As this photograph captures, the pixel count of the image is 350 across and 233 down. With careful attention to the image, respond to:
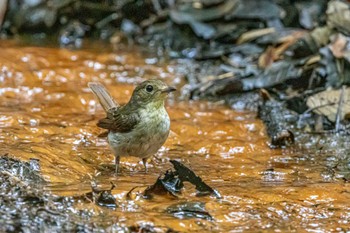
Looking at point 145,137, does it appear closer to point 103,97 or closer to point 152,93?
point 152,93

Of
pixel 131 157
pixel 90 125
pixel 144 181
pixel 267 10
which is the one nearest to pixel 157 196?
pixel 144 181

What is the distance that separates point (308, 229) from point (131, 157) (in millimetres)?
2273

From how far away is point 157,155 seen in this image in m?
5.90

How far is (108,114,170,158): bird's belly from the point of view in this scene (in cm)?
530

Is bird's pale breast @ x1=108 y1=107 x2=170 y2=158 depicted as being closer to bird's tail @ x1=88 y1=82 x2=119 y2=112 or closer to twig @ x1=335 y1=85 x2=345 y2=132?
bird's tail @ x1=88 y1=82 x2=119 y2=112

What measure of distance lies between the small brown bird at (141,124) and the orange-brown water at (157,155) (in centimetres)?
18

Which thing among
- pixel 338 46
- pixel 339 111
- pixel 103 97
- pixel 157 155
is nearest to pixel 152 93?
pixel 157 155

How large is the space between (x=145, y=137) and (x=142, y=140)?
32mm

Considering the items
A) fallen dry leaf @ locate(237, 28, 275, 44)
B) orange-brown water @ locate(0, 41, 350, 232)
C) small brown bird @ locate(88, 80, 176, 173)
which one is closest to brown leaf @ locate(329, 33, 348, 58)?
orange-brown water @ locate(0, 41, 350, 232)

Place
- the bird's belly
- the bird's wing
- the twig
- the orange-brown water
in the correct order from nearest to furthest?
the orange-brown water, the bird's belly, the bird's wing, the twig

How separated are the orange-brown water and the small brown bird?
0.59 ft

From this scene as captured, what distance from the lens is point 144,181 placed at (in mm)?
4695


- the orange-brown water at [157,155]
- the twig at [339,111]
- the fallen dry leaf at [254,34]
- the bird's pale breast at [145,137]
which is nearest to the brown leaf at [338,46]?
the twig at [339,111]

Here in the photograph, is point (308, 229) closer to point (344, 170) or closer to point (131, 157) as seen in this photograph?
point (344, 170)
